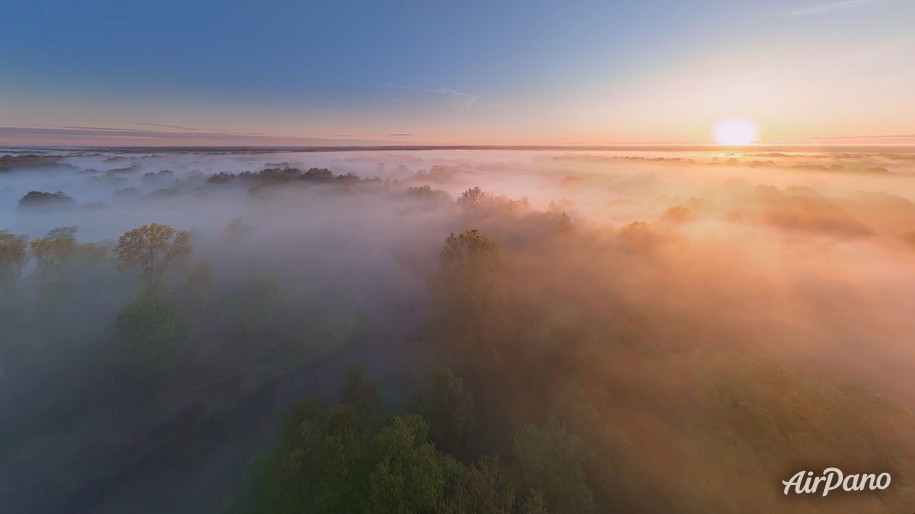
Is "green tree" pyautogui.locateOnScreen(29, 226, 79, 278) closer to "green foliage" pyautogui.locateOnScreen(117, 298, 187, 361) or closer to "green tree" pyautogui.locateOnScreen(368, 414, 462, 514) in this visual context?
"green foliage" pyautogui.locateOnScreen(117, 298, 187, 361)

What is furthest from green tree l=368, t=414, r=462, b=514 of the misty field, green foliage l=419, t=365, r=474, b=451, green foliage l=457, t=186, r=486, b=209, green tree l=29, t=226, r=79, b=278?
green foliage l=457, t=186, r=486, b=209

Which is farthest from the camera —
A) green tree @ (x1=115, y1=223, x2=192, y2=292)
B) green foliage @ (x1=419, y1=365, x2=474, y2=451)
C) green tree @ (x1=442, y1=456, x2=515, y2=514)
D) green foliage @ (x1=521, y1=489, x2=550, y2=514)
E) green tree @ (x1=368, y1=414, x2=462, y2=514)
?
green tree @ (x1=115, y1=223, x2=192, y2=292)

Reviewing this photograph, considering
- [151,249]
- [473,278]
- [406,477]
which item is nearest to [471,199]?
[473,278]

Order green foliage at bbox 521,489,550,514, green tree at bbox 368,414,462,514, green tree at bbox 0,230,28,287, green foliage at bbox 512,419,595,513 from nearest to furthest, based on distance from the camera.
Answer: green foliage at bbox 521,489,550,514 → green tree at bbox 368,414,462,514 → green foliage at bbox 512,419,595,513 → green tree at bbox 0,230,28,287

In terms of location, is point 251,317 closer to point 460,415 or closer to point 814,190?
point 460,415

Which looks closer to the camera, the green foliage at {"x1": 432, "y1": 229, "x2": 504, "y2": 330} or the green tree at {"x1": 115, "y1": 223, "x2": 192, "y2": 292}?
the green tree at {"x1": 115, "y1": 223, "x2": 192, "y2": 292}

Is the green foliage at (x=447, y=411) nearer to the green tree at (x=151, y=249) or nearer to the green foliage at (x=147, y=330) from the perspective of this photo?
the green foliage at (x=147, y=330)
